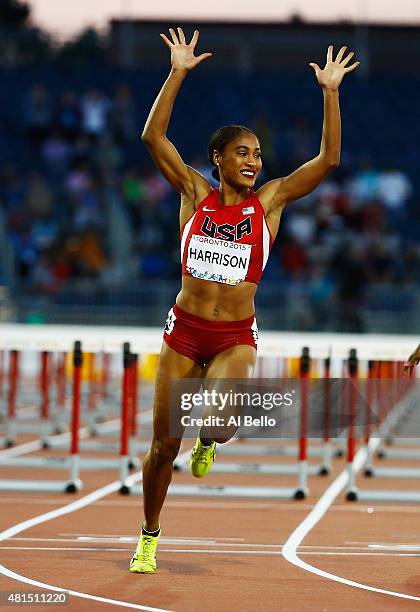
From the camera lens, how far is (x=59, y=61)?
107 ft

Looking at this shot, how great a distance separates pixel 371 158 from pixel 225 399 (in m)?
22.4

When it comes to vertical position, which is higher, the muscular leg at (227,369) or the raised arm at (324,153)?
the raised arm at (324,153)

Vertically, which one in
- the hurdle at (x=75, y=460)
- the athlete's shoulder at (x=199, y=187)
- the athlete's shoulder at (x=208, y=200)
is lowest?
the hurdle at (x=75, y=460)

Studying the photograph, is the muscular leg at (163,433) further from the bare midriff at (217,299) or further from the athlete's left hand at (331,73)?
the athlete's left hand at (331,73)

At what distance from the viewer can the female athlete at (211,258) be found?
7.91 m

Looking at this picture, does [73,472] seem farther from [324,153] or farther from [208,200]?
[324,153]

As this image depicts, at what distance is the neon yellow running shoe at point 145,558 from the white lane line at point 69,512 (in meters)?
0.64

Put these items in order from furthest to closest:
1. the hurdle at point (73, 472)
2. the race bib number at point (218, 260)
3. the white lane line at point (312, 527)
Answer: the hurdle at point (73, 472) → the race bib number at point (218, 260) → the white lane line at point (312, 527)

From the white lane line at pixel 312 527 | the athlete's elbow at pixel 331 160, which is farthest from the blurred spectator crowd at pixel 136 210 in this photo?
the athlete's elbow at pixel 331 160

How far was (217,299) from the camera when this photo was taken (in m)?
7.93

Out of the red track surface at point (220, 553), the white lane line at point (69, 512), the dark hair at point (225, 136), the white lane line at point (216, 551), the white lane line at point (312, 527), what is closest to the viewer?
the white lane line at point (69, 512)

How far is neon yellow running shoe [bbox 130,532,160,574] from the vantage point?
26.4 feet

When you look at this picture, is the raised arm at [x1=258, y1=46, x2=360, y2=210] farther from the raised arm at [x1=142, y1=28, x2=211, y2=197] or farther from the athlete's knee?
the athlete's knee

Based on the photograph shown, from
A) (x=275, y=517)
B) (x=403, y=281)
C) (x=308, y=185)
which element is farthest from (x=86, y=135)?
(x=308, y=185)
